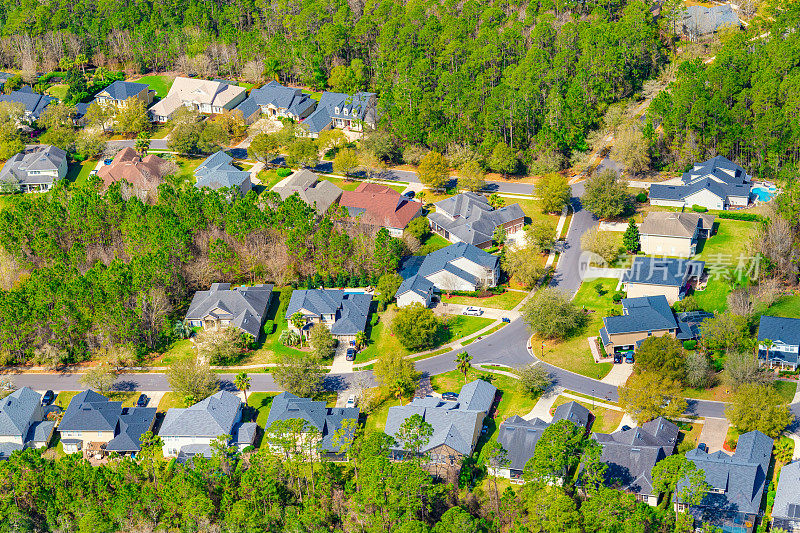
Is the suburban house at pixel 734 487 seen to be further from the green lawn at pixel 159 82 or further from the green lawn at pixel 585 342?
the green lawn at pixel 159 82

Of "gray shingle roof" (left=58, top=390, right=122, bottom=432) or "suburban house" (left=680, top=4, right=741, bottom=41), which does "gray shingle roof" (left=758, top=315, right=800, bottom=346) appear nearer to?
"gray shingle roof" (left=58, top=390, right=122, bottom=432)

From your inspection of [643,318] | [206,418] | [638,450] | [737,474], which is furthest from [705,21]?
[206,418]

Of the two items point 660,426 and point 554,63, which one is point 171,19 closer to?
point 554,63

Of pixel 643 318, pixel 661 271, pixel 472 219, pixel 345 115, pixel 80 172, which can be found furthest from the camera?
pixel 345 115

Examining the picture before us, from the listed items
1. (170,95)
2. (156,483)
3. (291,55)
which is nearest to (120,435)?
(156,483)

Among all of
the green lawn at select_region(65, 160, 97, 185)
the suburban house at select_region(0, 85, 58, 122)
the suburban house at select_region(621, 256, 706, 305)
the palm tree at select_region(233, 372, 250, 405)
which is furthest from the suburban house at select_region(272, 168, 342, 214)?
the suburban house at select_region(0, 85, 58, 122)

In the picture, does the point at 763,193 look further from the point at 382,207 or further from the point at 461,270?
the point at 382,207
